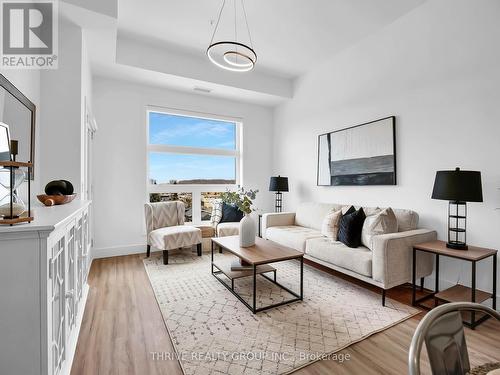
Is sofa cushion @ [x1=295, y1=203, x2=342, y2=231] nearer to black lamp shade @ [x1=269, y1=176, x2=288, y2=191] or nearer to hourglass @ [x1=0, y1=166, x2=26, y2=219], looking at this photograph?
black lamp shade @ [x1=269, y1=176, x2=288, y2=191]

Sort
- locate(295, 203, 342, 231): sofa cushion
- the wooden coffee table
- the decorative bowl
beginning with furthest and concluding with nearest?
locate(295, 203, 342, 231): sofa cushion → the wooden coffee table → the decorative bowl

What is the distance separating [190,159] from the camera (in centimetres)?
478

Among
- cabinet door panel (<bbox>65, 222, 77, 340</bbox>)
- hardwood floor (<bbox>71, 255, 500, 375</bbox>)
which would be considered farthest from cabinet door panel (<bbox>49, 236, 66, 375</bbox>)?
hardwood floor (<bbox>71, 255, 500, 375</bbox>)

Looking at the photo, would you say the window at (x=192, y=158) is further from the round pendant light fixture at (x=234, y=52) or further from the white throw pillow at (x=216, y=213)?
the round pendant light fixture at (x=234, y=52)

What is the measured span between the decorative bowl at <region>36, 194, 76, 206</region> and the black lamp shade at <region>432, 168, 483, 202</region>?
3.18 metres

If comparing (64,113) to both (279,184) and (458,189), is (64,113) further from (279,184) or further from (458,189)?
(458,189)

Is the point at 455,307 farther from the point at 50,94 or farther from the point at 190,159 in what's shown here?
the point at 190,159

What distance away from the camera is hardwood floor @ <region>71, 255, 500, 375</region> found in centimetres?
165

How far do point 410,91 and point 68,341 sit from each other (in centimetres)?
Answer: 398

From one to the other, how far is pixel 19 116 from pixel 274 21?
2.82m

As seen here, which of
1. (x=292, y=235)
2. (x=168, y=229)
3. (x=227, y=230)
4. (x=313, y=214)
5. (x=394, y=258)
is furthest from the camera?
(x=227, y=230)

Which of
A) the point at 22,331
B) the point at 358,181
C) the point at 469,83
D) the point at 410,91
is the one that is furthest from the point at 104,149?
the point at 469,83

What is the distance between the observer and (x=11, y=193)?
1.12m

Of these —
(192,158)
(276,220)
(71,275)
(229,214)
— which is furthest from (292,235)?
(71,275)
